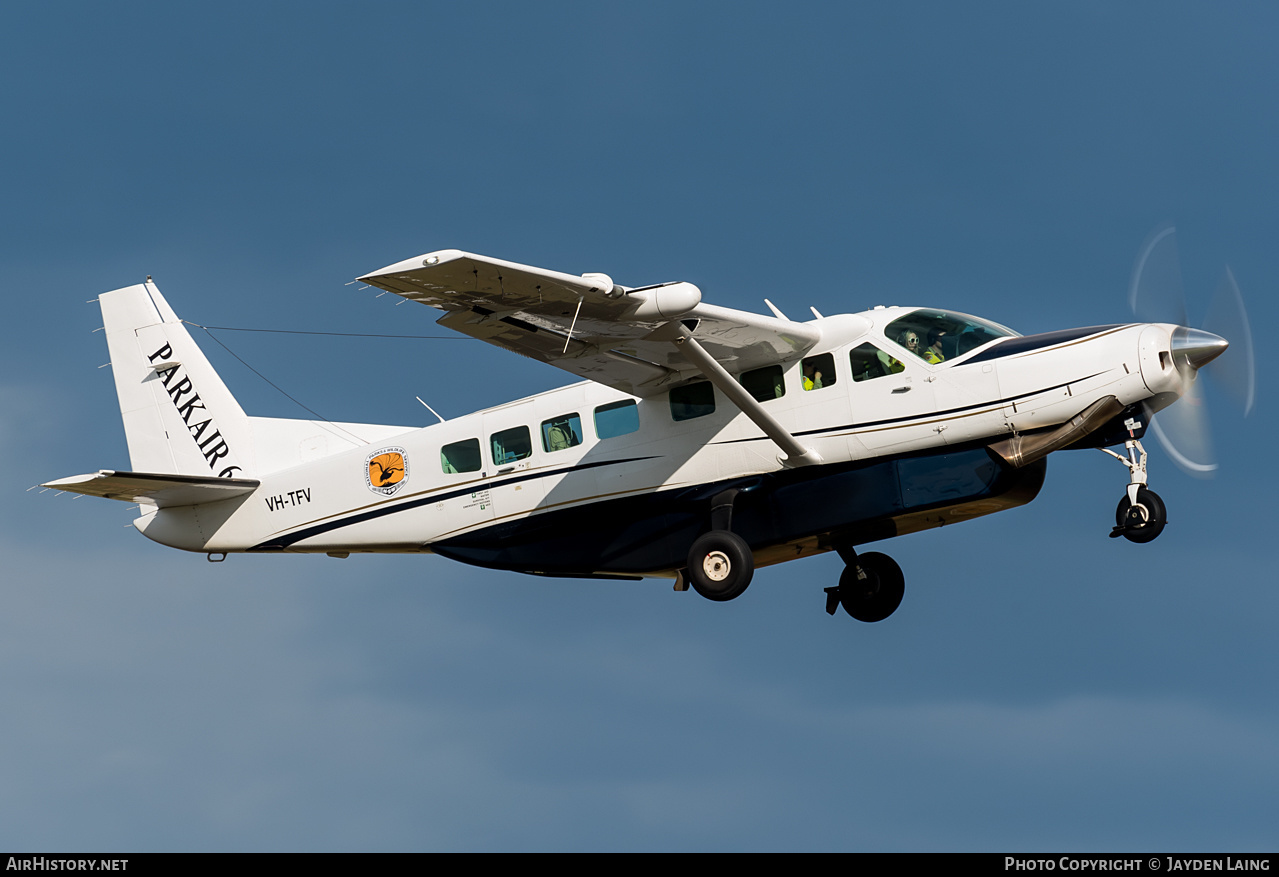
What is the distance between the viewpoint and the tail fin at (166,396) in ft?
82.6

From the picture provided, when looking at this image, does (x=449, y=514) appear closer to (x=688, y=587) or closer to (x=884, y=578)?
(x=688, y=587)

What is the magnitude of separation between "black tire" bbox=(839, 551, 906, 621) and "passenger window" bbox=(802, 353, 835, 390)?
11.7ft

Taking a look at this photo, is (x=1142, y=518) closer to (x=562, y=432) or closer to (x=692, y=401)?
(x=692, y=401)

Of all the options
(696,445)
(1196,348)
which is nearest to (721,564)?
(696,445)

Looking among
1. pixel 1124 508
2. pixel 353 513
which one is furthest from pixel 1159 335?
pixel 353 513

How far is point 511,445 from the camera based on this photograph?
22.1 meters

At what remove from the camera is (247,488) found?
23.9 meters

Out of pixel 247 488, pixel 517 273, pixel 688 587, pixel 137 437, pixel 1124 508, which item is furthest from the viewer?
pixel 137 437

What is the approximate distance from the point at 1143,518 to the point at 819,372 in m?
4.42

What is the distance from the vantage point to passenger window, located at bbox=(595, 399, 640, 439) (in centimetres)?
2133

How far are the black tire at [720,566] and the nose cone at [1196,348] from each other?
5.82 m

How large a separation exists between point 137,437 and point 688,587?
9906 mm

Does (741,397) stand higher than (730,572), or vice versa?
(741,397)
